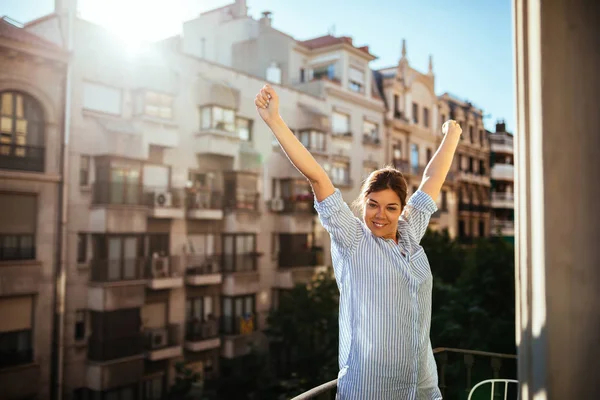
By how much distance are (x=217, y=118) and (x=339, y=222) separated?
1382 centimetres

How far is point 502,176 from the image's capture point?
98.5 ft

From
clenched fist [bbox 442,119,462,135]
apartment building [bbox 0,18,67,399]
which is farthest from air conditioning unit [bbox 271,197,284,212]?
clenched fist [bbox 442,119,462,135]

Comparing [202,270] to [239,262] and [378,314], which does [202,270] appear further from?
[378,314]

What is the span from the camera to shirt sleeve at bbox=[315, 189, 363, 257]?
159 centimetres

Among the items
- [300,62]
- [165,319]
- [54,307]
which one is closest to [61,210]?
[54,307]

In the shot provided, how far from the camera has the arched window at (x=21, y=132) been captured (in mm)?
11062

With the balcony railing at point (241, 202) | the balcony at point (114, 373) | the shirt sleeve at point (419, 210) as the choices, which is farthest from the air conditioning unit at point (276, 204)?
the shirt sleeve at point (419, 210)

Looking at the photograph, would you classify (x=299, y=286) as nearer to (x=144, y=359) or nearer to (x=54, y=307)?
(x=144, y=359)

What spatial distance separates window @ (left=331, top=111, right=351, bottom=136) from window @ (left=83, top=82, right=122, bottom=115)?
8209mm

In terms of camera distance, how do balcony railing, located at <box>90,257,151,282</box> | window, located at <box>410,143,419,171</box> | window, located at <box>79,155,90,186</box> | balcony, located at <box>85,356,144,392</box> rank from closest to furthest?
balcony, located at <box>85,356,144,392</box>
window, located at <box>79,155,90,186</box>
balcony railing, located at <box>90,257,151,282</box>
window, located at <box>410,143,419,171</box>

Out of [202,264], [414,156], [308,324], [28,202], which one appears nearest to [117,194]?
[28,202]

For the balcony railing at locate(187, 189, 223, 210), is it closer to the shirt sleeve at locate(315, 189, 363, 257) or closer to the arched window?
the arched window

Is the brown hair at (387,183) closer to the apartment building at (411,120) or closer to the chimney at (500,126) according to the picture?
the apartment building at (411,120)

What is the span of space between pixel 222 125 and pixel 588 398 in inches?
577
